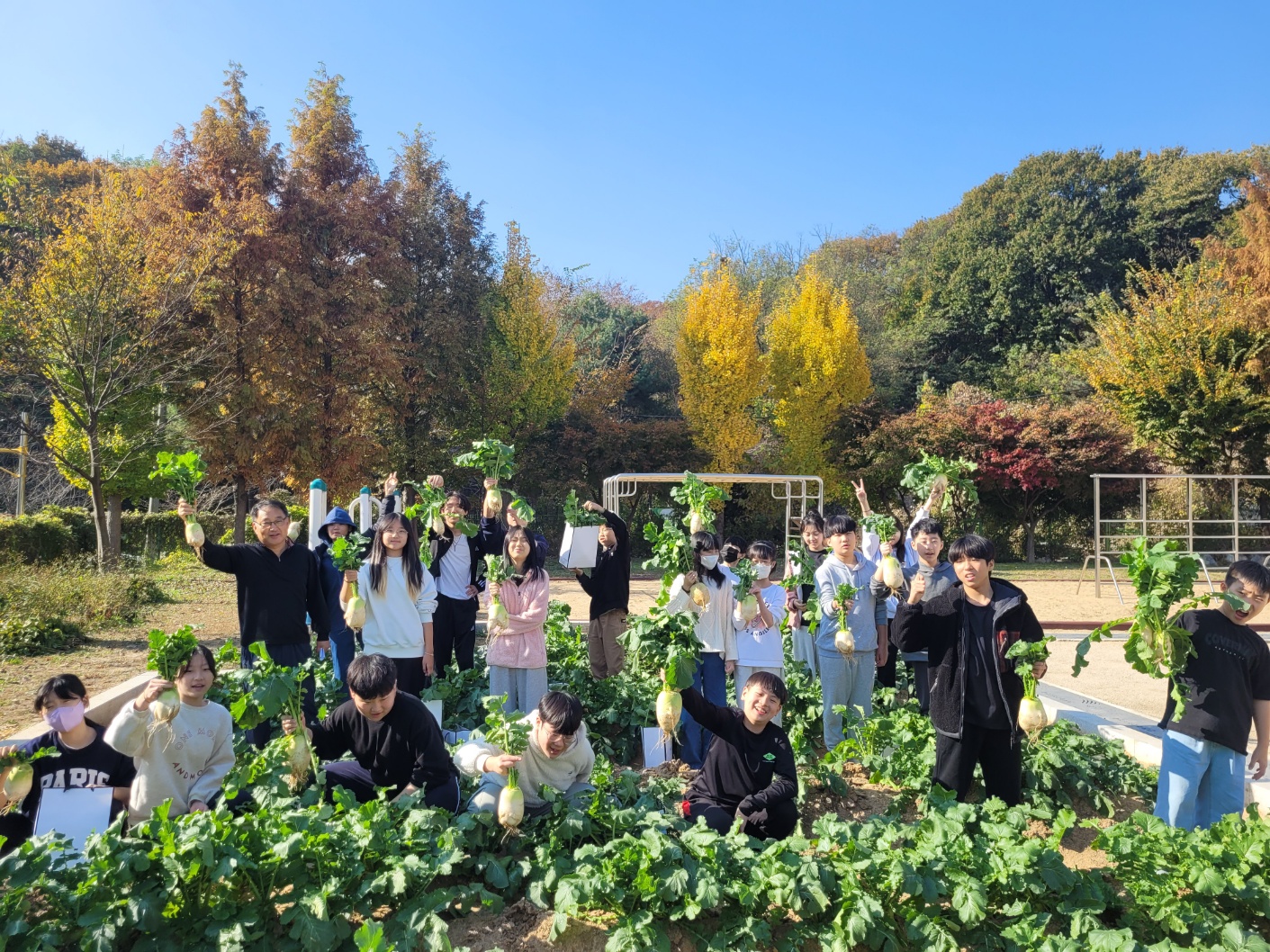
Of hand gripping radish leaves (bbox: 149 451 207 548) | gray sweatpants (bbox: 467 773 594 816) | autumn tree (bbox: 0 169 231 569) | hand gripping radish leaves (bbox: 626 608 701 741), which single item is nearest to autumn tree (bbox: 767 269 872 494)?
autumn tree (bbox: 0 169 231 569)

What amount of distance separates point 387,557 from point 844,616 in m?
2.79

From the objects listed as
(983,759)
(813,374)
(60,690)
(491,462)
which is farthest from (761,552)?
(813,374)

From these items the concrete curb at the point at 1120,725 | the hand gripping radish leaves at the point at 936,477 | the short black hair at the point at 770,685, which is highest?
the hand gripping radish leaves at the point at 936,477

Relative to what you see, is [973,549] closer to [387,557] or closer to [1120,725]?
[1120,725]

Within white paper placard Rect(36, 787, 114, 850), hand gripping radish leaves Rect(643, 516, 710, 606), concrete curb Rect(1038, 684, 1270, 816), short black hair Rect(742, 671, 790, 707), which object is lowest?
concrete curb Rect(1038, 684, 1270, 816)

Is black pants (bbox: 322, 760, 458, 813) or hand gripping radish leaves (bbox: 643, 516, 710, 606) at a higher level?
hand gripping radish leaves (bbox: 643, 516, 710, 606)

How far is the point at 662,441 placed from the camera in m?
21.7

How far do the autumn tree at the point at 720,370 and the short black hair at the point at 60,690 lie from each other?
18.6 m

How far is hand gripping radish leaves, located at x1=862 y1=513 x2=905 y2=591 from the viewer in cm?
471

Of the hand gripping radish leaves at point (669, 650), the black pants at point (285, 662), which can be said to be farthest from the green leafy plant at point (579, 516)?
the hand gripping radish leaves at point (669, 650)

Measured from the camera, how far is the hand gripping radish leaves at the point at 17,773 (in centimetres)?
303

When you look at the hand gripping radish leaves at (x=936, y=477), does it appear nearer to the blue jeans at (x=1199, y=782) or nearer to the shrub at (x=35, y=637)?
the blue jeans at (x=1199, y=782)

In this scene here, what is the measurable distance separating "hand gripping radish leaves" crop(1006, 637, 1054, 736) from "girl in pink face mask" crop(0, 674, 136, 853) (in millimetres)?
3803

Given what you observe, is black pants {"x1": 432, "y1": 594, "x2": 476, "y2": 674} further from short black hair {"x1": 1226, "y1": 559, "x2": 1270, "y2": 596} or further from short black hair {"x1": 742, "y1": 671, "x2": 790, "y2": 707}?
short black hair {"x1": 1226, "y1": 559, "x2": 1270, "y2": 596}
